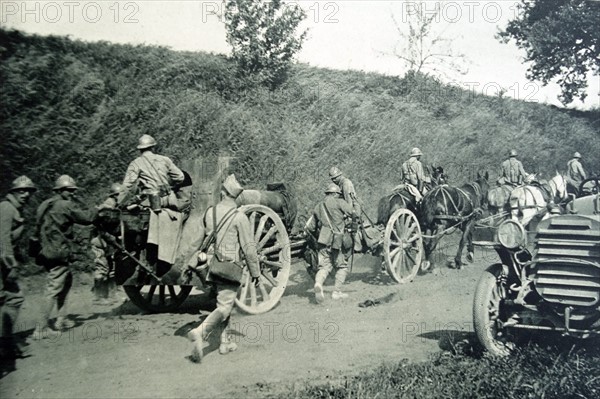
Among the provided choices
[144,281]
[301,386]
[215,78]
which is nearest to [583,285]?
[301,386]

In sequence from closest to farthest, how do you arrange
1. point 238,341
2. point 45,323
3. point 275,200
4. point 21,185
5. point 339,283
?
point 21,185 → point 238,341 → point 45,323 → point 275,200 → point 339,283

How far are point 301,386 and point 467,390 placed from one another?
1470mm

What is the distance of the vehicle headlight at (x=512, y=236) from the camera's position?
5.43 m

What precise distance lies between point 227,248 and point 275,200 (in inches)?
101

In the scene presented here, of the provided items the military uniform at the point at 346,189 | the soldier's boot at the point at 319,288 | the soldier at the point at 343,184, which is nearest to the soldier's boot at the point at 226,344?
the soldier's boot at the point at 319,288

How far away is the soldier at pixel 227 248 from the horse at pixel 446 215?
6.05 metres

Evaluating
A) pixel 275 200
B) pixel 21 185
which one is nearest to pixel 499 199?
pixel 275 200

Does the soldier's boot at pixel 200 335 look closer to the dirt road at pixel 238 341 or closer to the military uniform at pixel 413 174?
the dirt road at pixel 238 341

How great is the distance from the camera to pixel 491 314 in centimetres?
553

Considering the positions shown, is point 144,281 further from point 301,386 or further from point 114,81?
point 114,81

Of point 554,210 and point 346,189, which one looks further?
point 346,189

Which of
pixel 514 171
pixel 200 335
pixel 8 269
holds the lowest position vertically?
pixel 200 335

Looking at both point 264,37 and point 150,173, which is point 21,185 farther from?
point 264,37

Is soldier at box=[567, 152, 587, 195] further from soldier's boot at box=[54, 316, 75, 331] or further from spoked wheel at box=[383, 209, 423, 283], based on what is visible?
soldier's boot at box=[54, 316, 75, 331]
